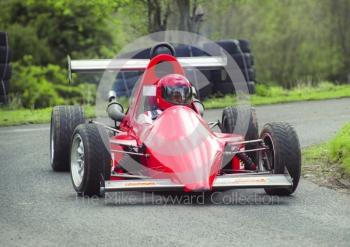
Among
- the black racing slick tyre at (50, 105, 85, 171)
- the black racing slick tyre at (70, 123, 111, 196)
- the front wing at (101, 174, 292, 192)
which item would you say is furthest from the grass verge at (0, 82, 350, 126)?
the front wing at (101, 174, 292, 192)

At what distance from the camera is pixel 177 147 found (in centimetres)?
945

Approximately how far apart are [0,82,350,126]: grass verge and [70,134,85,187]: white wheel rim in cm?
884

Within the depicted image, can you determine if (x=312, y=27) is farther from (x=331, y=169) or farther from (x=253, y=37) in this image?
(x=331, y=169)

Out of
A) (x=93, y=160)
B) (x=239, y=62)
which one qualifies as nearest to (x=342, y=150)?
(x=93, y=160)

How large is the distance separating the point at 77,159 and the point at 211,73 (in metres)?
13.2

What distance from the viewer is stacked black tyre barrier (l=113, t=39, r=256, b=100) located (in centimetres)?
2300

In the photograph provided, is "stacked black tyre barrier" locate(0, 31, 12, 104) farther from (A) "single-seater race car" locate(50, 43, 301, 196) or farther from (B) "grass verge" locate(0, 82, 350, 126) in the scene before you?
(A) "single-seater race car" locate(50, 43, 301, 196)

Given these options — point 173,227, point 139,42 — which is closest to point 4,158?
point 173,227

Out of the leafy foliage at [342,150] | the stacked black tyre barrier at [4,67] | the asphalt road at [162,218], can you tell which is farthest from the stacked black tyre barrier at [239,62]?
the asphalt road at [162,218]

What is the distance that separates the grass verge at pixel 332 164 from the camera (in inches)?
418

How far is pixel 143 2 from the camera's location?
28.5 m

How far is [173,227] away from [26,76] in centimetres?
3090

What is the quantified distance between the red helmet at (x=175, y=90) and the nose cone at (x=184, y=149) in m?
0.35

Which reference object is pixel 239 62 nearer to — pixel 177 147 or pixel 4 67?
pixel 4 67
